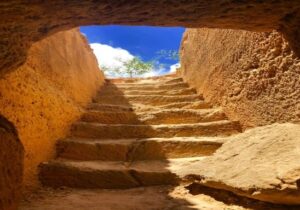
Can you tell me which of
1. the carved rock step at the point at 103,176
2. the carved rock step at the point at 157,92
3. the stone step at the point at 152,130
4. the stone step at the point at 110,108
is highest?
the carved rock step at the point at 157,92

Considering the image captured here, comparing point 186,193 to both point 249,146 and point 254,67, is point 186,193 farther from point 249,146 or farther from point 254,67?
point 254,67

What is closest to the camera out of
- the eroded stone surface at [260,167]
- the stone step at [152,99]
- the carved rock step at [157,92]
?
the eroded stone surface at [260,167]

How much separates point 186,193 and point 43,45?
248 cm

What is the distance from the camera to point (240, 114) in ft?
12.3

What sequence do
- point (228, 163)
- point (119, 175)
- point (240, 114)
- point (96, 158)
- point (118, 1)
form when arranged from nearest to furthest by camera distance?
point (118, 1)
point (228, 163)
point (119, 175)
point (96, 158)
point (240, 114)

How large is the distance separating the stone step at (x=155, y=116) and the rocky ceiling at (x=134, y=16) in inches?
102

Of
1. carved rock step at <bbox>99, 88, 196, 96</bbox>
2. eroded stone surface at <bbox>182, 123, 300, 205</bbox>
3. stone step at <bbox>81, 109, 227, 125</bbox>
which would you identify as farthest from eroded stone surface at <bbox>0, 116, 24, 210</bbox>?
carved rock step at <bbox>99, 88, 196, 96</bbox>

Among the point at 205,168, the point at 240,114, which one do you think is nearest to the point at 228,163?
the point at 205,168

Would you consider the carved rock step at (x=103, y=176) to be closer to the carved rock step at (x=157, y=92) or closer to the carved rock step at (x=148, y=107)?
the carved rock step at (x=148, y=107)

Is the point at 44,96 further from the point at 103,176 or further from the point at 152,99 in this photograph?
the point at 152,99

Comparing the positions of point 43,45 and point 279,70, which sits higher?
point 43,45

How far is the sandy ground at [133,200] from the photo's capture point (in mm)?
2324

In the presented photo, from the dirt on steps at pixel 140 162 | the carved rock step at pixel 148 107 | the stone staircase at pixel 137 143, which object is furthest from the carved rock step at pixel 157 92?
the dirt on steps at pixel 140 162

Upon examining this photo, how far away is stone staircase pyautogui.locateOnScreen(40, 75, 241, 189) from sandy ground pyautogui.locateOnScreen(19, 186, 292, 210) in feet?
0.45
